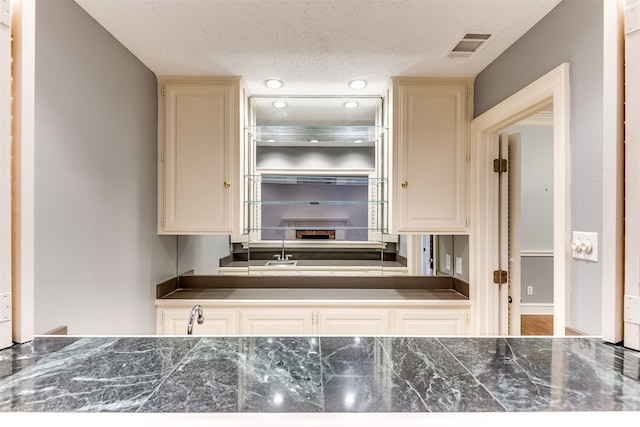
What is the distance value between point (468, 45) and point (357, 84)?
769 mm

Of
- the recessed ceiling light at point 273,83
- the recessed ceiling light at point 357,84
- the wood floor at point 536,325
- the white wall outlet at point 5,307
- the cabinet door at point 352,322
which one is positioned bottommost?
the wood floor at point 536,325

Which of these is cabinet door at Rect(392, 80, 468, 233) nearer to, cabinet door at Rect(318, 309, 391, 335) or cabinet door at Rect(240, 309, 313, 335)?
cabinet door at Rect(318, 309, 391, 335)

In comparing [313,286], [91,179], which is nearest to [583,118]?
[313,286]

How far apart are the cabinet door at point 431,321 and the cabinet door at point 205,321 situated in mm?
1160

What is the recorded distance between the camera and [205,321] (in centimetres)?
233

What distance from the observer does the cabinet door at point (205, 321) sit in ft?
7.62

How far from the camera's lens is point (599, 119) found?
4.24 feet

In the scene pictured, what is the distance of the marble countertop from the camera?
0.72 m

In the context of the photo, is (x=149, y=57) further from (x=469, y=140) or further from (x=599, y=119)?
(x=599, y=119)

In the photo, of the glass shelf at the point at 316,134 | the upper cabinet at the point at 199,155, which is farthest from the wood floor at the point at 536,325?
the upper cabinet at the point at 199,155

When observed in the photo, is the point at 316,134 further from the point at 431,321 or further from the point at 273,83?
the point at 431,321

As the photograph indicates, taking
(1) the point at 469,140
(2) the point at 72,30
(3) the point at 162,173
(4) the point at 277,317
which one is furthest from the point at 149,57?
(1) the point at 469,140

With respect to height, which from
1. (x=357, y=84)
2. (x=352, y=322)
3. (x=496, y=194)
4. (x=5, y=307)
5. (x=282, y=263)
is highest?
(x=357, y=84)

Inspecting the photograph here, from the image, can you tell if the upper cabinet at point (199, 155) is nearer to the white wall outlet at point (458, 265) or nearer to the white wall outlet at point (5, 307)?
the white wall outlet at point (5, 307)
